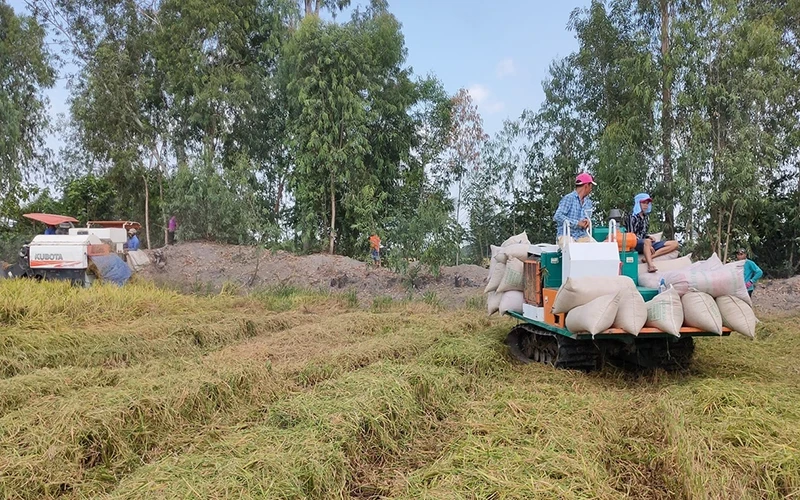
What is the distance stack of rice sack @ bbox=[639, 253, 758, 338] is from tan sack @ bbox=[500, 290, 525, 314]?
5.10 ft

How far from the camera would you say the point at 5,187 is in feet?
60.7

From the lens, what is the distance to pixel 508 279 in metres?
6.18

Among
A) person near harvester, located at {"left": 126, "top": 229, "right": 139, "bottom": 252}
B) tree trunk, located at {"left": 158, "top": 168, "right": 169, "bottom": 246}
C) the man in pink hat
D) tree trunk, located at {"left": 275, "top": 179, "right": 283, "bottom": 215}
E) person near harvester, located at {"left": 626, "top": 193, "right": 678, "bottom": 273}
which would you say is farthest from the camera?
tree trunk, located at {"left": 275, "top": 179, "right": 283, "bottom": 215}

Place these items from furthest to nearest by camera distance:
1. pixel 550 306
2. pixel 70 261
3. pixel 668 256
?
pixel 70 261 < pixel 668 256 < pixel 550 306

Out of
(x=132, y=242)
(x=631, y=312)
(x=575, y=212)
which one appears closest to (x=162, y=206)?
(x=132, y=242)

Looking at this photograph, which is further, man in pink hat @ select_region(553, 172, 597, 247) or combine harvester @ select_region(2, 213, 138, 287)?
combine harvester @ select_region(2, 213, 138, 287)

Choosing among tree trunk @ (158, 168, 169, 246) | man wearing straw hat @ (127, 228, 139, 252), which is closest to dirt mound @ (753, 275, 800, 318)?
man wearing straw hat @ (127, 228, 139, 252)

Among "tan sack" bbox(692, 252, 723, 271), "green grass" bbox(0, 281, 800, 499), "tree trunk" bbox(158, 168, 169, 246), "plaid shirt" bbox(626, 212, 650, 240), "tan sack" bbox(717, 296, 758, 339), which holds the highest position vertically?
"tree trunk" bbox(158, 168, 169, 246)

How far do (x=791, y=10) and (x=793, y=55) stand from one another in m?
0.99

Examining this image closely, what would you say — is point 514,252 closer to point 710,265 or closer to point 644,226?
point 644,226

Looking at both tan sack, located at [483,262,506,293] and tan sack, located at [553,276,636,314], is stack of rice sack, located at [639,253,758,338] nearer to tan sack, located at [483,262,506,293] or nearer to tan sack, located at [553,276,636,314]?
tan sack, located at [553,276,636,314]

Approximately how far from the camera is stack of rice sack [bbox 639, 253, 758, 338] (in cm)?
472

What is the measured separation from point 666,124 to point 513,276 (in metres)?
9.09

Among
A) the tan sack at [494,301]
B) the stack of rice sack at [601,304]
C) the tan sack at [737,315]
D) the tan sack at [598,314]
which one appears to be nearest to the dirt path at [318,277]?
the tan sack at [494,301]
